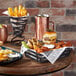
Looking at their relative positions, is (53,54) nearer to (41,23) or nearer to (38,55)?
(38,55)

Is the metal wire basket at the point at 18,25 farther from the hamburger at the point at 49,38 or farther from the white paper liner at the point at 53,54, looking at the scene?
the white paper liner at the point at 53,54

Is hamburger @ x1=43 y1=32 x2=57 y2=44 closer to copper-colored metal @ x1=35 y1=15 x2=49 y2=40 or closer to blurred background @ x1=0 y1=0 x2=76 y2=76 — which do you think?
copper-colored metal @ x1=35 y1=15 x2=49 y2=40

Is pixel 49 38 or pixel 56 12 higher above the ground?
pixel 56 12

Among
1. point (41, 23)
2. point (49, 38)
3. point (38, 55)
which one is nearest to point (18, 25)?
point (41, 23)

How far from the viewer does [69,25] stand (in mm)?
2459

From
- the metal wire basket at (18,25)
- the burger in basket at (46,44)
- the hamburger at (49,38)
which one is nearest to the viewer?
the burger in basket at (46,44)

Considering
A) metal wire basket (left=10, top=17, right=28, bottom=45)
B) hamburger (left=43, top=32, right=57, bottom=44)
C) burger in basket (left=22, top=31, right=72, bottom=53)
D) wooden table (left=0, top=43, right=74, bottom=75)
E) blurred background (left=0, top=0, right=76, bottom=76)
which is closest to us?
wooden table (left=0, top=43, right=74, bottom=75)

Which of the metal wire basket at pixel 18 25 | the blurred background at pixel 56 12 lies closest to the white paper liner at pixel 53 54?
the metal wire basket at pixel 18 25

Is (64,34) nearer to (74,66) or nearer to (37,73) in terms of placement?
(74,66)

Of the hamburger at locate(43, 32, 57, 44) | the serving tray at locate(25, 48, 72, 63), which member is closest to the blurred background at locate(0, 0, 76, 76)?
the hamburger at locate(43, 32, 57, 44)

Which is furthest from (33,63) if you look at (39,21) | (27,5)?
(27,5)

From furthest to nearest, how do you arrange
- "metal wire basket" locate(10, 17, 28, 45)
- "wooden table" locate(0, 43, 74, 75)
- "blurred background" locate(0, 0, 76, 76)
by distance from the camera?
"blurred background" locate(0, 0, 76, 76) → "metal wire basket" locate(10, 17, 28, 45) → "wooden table" locate(0, 43, 74, 75)

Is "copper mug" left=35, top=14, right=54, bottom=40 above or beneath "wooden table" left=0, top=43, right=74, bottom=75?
above

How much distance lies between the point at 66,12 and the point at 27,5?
404 millimetres
